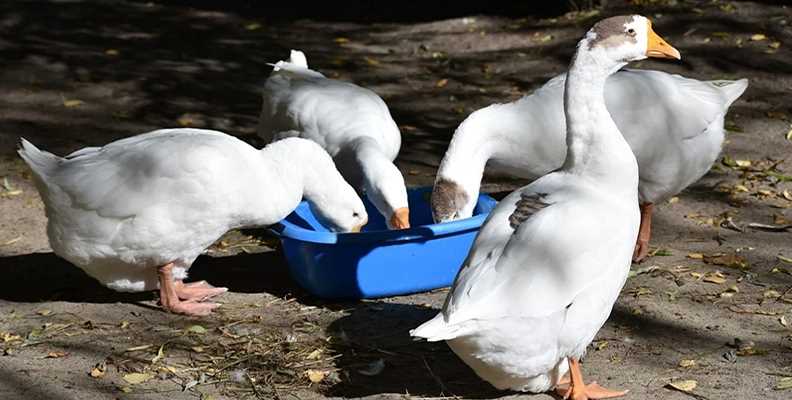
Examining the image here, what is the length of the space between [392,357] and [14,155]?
12.6 ft

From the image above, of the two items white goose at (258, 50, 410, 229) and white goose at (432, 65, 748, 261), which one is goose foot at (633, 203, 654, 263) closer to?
white goose at (432, 65, 748, 261)

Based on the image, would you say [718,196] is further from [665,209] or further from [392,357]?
[392,357]

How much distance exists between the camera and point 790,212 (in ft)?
20.6

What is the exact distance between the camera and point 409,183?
276 inches

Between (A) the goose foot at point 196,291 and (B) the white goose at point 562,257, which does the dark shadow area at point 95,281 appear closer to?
(A) the goose foot at point 196,291

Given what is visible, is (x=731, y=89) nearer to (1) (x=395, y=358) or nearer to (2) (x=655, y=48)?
(2) (x=655, y=48)

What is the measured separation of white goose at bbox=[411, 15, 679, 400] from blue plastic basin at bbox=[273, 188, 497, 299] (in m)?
0.92

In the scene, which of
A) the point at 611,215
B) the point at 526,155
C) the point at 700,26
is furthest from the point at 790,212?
the point at 700,26

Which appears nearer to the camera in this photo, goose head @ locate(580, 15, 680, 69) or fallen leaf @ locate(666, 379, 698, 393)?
goose head @ locate(580, 15, 680, 69)

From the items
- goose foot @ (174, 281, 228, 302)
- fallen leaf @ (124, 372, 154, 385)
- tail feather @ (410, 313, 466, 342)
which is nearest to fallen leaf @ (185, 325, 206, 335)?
goose foot @ (174, 281, 228, 302)

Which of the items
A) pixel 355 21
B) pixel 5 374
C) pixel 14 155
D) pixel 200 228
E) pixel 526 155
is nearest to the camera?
pixel 5 374

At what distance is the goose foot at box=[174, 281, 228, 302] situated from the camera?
5469 millimetres

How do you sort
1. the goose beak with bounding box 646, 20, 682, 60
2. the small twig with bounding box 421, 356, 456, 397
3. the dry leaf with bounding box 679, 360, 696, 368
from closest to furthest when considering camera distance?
the goose beak with bounding box 646, 20, 682, 60, the small twig with bounding box 421, 356, 456, 397, the dry leaf with bounding box 679, 360, 696, 368

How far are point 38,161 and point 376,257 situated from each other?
1595 millimetres
